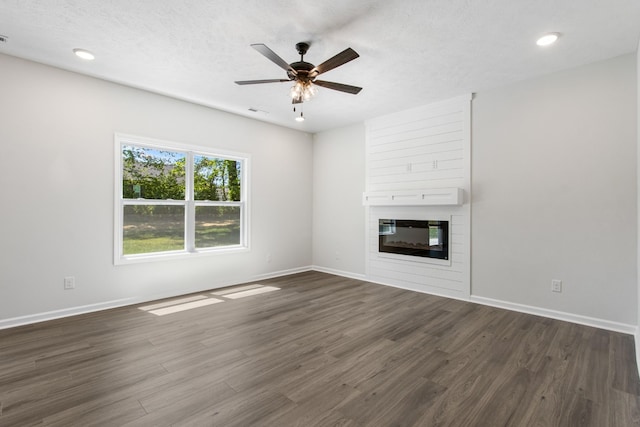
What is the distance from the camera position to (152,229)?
4227mm

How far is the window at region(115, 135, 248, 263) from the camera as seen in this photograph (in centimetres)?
399

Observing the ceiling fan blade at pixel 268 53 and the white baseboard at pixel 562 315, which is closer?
the ceiling fan blade at pixel 268 53

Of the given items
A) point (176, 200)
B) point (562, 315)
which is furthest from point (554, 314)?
point (176, 200)

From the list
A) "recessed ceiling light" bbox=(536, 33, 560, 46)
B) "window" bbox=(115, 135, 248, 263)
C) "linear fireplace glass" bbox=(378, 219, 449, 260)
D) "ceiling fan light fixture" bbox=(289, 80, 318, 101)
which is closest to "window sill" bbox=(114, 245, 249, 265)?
"window" bbox=(115, 135, 248, 263)

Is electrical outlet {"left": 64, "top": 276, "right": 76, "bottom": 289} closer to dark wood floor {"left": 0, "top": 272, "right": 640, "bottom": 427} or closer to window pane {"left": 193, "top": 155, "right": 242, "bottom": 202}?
dark wood floor {"left": 0, "top": 272, "right": 640, "bottom": 427}

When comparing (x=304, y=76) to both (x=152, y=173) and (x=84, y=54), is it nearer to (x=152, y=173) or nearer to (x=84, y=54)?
(x=84, y=54)

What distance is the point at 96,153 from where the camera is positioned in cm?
367

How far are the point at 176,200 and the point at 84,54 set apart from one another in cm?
198

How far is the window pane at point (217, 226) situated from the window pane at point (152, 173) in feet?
1.50

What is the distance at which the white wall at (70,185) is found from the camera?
3.18 metres

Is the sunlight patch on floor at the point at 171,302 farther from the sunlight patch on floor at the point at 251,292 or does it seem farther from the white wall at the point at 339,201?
the white wall at the point at 339,201

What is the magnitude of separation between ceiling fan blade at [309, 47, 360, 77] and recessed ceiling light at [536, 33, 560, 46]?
1784 mm

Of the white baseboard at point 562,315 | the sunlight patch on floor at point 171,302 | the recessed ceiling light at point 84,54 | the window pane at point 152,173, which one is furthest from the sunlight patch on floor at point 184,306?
the white baseboard at point 562,315

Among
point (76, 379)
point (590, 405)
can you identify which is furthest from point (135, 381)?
point (590, 405)
